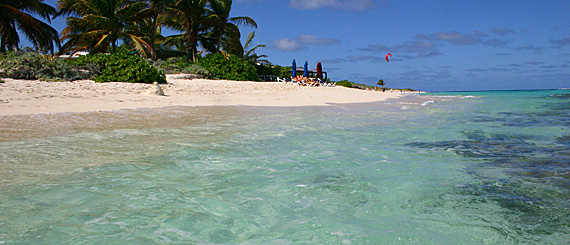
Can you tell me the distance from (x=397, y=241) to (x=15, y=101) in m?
10.5

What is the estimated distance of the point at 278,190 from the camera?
2.87m

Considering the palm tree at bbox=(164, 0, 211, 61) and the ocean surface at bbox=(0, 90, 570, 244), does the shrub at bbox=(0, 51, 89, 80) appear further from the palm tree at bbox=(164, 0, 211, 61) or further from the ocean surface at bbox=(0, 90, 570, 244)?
the palm tree at bbox=(164, 0, 211, 61)

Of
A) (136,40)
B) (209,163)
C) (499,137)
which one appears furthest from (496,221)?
(136,40)

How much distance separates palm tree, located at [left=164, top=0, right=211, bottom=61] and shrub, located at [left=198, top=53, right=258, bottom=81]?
3500 mm

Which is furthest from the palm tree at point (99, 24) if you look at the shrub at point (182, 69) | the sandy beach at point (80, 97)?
the sandy beach at point (80, 97)

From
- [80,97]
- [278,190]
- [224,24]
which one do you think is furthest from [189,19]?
[278,190]

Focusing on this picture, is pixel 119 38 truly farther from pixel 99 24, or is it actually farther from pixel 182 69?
pixel 182 69

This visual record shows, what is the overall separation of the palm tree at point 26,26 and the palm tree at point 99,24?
4.02 ft

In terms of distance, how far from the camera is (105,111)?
8805mm

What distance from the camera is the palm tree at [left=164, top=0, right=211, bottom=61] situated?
90.7 ft

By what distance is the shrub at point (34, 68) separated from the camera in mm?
12938

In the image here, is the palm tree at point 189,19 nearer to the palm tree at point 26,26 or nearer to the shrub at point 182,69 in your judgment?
the shrub at point 182,69

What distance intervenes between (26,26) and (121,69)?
10957 millimetres

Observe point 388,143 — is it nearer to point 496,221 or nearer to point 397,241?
point 496,221
